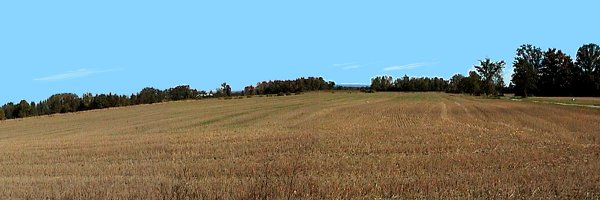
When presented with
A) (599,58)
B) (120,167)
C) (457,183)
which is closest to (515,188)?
(457,183)

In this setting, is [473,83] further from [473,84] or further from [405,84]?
[405,84]

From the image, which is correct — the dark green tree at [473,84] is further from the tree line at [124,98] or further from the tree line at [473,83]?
the tree line at [124,98]

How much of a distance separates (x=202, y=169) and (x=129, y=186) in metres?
3.73

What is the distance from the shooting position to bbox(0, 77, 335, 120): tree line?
114 metres

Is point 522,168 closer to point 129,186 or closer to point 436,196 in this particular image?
point 436,196

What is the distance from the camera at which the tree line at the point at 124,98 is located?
11438cm

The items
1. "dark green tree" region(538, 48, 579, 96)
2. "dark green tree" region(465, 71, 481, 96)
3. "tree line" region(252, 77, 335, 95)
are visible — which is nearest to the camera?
"dark green tree" region(538, 48, 579, 96)

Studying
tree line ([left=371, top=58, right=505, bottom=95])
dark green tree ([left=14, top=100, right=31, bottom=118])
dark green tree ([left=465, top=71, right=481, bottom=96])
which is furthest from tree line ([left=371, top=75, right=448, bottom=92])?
dark green tree ([left=14, top=100, right=31, bottom=118])

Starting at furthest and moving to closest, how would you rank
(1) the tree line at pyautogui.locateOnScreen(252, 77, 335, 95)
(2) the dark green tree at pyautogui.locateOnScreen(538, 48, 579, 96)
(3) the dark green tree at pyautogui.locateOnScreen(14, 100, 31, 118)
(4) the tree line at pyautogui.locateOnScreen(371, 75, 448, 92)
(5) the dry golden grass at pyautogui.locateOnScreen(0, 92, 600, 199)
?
1. (4) the tree line at pyautogui.locateOnScreen(371, 75, 448, 92)
2. (1) the tree line at pyautogui.locateOnScreen(252, 77, 335, 95)
3. (2) the dark green tree at pyautogui.locateOnScreen(538, 48, 579, 96)
4. (3) the dark green tree at pyautogui.locateOnScreen(14, 100, 31, 118)
5. (5) the dry golden grass at pyautogui.locateOnScreen(0, 92, 600, 199)

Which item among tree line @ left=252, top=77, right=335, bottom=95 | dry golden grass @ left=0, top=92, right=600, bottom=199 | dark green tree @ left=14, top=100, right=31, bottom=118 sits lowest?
dry golden grass @ left=0, top=92, right=600, bottom=199

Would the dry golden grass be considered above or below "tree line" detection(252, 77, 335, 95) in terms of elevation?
below

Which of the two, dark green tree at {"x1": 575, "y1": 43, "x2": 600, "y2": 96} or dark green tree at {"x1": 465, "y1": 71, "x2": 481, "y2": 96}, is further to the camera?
dark green tree at {"x1": 465, "y1": 71, "x2": 481, "y2": 96}

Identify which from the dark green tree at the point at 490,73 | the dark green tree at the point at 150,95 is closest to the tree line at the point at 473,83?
the dark green tree at the point at 490,73

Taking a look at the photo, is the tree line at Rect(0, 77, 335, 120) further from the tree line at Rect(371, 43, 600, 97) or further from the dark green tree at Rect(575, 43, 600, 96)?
the dark green tree at Rect(575, 43, 600, 96)
